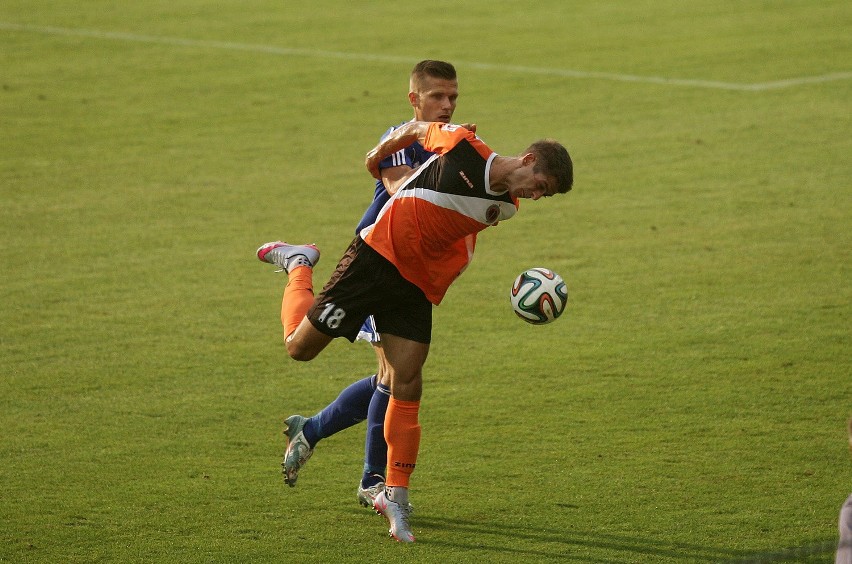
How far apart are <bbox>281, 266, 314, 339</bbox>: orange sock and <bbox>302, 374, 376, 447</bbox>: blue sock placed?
0.40 meters

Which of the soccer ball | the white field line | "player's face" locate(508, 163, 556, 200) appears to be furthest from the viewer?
the white field line

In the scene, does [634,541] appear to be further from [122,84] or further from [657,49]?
[657,49]

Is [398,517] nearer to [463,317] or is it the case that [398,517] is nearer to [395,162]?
[395,162]

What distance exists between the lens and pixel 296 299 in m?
6.13

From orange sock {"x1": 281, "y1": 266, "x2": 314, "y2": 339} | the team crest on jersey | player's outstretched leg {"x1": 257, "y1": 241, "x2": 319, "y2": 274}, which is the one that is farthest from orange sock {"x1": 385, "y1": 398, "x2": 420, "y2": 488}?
player's outstretched leg {"x1": 257, "y1": 241, "x2": 319, "y2": 274}

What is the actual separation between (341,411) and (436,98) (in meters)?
1.53

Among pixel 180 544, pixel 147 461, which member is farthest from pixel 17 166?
pixel 180 544

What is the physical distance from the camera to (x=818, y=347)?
770 cm

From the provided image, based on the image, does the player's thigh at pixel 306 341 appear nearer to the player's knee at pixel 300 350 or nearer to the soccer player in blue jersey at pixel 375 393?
the player's knee at pixel 300 350

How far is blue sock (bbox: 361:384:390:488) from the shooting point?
5.76m

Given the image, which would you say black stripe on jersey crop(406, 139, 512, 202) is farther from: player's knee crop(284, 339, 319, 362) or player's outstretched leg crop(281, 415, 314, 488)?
player's outstretched leg crop(281, 415, 314, 488)

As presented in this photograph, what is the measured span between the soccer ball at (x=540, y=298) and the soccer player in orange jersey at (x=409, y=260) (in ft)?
1.41

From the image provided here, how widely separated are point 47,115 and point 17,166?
2220 mm

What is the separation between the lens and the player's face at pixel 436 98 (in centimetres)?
592
